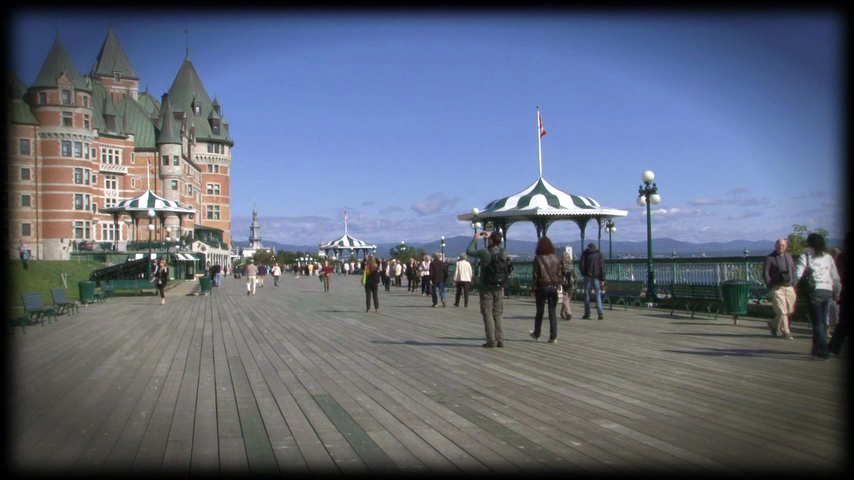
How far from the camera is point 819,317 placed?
31.6ft

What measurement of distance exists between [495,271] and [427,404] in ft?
14.0

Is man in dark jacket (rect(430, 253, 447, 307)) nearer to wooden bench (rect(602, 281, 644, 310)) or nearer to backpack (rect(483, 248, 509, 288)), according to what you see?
wooden bench (rect(602, 281, 644, 310))

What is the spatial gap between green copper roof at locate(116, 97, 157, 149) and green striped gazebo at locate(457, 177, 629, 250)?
6723 centimetres

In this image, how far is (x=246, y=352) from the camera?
1120 cm

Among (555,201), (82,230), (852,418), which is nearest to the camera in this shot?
(852,418)

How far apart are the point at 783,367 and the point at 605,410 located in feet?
11.9

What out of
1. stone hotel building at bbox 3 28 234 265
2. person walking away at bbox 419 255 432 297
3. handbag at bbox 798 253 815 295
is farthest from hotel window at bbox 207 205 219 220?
handbag at bbox 798 253 815 295

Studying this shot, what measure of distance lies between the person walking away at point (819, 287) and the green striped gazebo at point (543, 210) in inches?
604

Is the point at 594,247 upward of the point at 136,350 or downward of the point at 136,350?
upward

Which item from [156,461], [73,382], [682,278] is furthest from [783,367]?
[682,278]

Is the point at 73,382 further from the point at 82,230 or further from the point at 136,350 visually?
the point at 82,230

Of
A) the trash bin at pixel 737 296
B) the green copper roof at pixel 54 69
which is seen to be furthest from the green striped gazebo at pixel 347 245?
the trash bin at pixel 737 296

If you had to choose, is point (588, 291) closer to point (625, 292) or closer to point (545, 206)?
point (625, 292)

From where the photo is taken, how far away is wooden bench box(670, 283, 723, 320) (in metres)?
15.7
